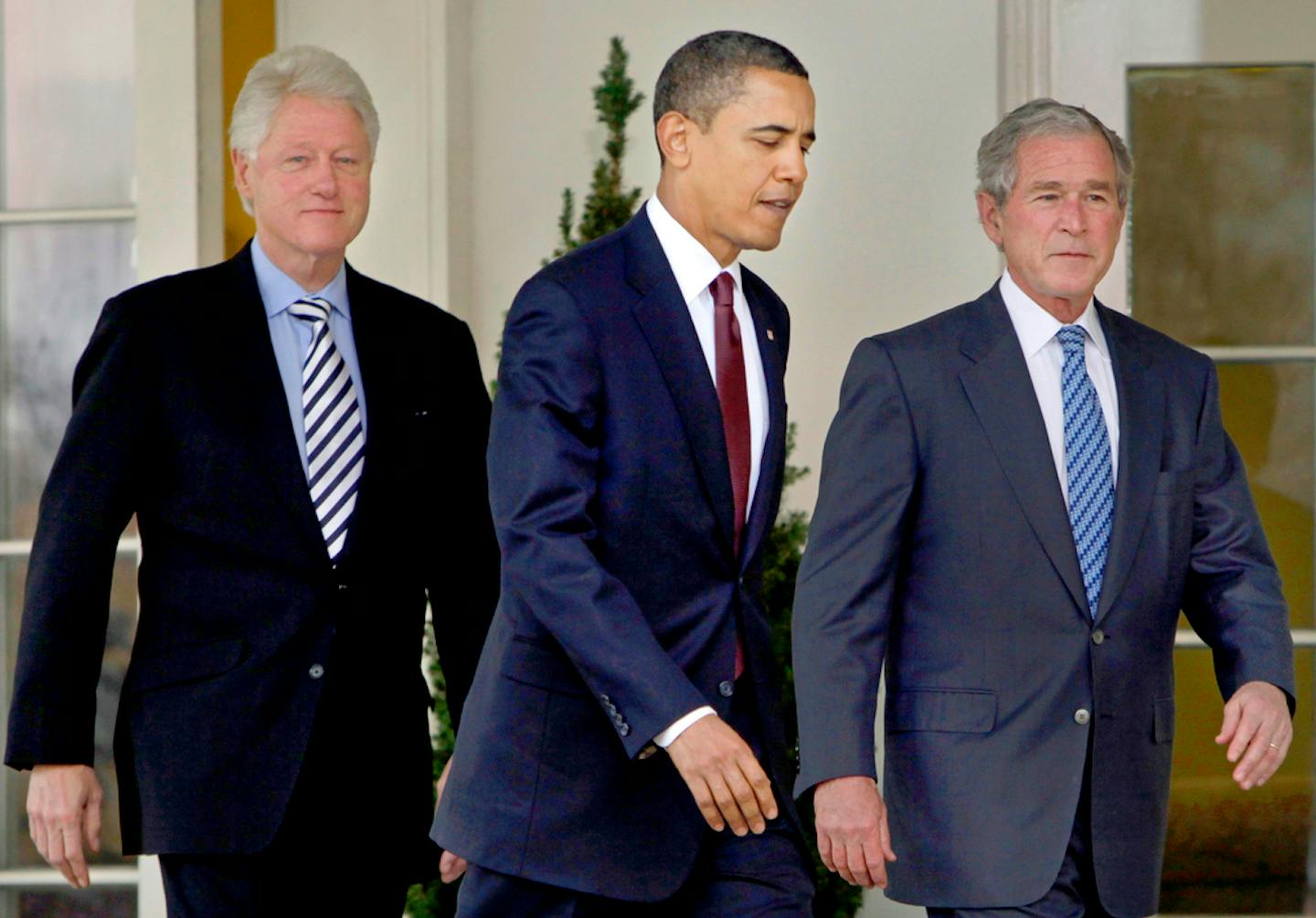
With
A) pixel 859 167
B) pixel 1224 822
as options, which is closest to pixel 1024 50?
pixel 859 167

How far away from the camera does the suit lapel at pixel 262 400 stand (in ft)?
10.4

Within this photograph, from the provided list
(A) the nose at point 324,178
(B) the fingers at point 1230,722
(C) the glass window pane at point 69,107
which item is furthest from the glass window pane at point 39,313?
(B) the fingers at point 1230,722

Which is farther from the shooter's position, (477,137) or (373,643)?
(477,137)

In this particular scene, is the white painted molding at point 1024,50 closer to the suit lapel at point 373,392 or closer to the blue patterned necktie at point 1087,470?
the blue patterned necktie at point 1087,470

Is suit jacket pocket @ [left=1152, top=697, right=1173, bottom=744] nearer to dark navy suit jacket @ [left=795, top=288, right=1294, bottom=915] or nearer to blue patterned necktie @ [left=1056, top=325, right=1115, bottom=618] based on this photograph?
dark navy suit jacket @ [left=795, top=288, right=1294, bottom=915]

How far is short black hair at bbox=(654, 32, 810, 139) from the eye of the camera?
2.88m

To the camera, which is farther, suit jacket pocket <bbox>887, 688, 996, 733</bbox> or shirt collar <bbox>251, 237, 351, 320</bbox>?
shirt collar <bbox>251, 237, 351, 320</bbox>

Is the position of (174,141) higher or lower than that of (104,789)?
higher

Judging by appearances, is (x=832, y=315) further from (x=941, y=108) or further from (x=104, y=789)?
(x=104, y=789)

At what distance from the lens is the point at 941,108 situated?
17.3 feet

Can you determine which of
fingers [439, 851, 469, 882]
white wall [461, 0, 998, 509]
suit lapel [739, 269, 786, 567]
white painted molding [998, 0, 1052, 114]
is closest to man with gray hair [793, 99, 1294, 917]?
suit lapel [739, 269, 786, 567]

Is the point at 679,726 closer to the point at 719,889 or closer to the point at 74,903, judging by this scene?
the point at 719,889

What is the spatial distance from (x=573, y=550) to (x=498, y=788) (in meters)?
0.36

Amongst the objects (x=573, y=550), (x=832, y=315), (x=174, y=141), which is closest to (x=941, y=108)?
(x=832, y=315)
